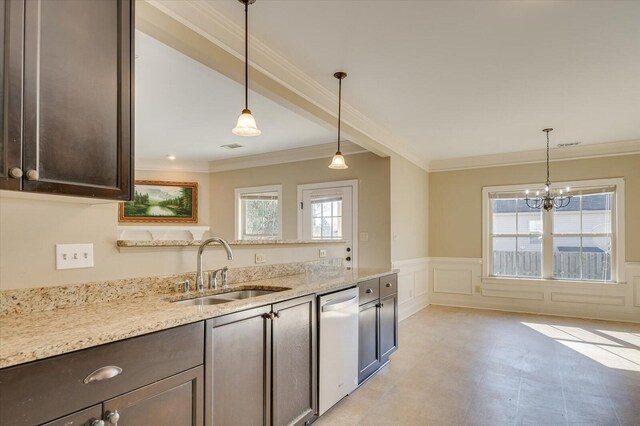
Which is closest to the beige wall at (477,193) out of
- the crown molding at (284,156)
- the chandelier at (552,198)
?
the chandelier at (552,198)

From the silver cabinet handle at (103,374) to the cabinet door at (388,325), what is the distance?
2.37 m

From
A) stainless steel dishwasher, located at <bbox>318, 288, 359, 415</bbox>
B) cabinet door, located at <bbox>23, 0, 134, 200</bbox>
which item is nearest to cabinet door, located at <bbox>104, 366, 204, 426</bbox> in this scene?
cabinet door, located at <bbox>23, 0, 134, 200</bbox>

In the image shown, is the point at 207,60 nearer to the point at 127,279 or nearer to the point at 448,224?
the point at 127,279

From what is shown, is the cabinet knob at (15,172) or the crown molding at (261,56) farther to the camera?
the crown molding at (261,56)

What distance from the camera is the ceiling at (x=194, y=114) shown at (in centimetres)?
299

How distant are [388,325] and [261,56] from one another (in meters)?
2.56

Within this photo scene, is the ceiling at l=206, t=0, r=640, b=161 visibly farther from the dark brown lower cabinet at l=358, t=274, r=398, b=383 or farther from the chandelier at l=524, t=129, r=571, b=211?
the dark brown lower cabinet at l=358, t=274, r=398, b=383

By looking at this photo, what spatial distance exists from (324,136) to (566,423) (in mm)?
3955

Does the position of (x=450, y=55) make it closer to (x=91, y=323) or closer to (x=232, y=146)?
(x=91, y=323)

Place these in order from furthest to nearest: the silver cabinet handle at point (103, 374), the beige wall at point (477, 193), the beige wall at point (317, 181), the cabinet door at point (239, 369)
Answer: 1. the beige wall at point (477, 193)
2. the beige wall at point (317, 181)
3. the cabinet door at point (239, 369)
4. the silver cabinet handle at point (103, 374)

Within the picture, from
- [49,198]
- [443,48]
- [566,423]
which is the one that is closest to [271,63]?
[443,48]

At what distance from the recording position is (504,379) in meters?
3.19

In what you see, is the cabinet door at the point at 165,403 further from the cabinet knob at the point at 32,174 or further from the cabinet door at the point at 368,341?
the cabinet door at the point at 368,341

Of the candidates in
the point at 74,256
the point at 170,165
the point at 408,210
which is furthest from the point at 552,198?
the point at 170,165
